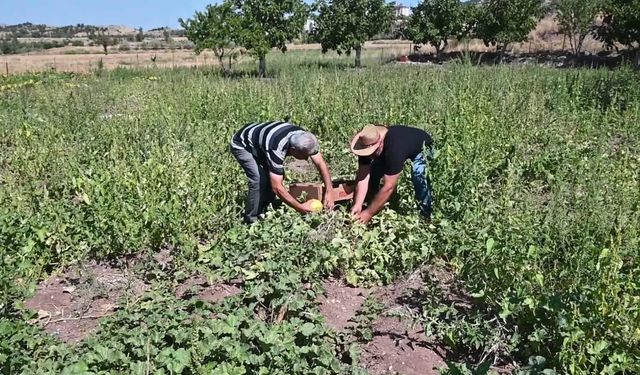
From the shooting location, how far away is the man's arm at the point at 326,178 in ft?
15.4

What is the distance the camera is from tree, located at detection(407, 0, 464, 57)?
28969mm

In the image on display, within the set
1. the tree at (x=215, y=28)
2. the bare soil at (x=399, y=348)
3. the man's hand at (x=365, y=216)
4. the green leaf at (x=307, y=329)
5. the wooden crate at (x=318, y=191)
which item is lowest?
the bare soil at (x=399, y=348)

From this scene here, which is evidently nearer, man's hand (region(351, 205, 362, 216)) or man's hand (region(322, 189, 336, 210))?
man's hand (region(351, 205, 362, 216))

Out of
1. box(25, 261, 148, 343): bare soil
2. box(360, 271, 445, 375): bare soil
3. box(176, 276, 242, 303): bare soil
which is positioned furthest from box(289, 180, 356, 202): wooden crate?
box(25, 261, 148, 343): bare soil

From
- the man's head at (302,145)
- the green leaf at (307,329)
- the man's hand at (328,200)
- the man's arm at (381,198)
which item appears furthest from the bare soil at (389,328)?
the man's head at (302,145)

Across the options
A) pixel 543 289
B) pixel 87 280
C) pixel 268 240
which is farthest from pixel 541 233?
pixel 87 280

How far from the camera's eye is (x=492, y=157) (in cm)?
567

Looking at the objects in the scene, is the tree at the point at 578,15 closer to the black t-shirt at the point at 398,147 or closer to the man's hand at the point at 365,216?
the black t-shirt at the point at 398,147

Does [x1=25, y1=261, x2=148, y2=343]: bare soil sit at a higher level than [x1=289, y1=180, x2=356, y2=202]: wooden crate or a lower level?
lower

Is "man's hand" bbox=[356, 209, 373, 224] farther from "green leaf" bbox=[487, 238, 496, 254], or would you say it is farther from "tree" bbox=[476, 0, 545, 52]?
"tree" bbox=[476, 0, 545, 52]

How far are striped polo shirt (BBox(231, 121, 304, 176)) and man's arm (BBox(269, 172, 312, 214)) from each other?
0.14 feet

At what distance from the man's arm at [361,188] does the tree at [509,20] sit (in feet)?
82.7

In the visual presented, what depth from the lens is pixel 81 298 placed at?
3957 millimetres

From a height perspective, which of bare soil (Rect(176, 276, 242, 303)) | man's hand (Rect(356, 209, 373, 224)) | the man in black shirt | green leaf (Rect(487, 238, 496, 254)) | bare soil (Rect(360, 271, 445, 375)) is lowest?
bare soil (Rect(360, 271, 445, 375))
